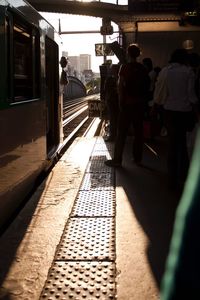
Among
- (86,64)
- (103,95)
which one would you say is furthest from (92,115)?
(86,64)

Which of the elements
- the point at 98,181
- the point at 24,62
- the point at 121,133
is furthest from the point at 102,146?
the point at 24,62

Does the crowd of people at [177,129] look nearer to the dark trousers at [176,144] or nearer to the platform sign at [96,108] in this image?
the dark trousers at [176,144]

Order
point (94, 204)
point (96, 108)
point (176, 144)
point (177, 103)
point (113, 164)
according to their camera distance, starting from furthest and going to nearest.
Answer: point (96, 108)
point (113, 164)
point (176, 144)
point (177, 103)
point (94, 204)

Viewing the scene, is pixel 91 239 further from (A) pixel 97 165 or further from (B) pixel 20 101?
(A) pixel 97 165

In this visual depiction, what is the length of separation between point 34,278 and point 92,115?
9.65 meters

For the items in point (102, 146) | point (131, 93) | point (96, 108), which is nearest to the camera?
point (131, 93)

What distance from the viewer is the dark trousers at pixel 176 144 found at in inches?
245

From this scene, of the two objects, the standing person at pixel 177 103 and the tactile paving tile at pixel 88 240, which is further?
the standing person at pixel 177 103

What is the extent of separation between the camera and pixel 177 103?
6.16m

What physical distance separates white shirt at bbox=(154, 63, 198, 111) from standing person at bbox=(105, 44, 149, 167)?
61.7 inches

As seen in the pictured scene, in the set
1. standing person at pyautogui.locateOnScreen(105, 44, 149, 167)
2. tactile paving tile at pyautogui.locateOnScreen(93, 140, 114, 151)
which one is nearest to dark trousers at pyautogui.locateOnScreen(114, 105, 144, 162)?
standing person at pyautogui.locateOnScreen(105, 44, 149, 167)

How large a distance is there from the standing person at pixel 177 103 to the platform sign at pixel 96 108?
6633mm

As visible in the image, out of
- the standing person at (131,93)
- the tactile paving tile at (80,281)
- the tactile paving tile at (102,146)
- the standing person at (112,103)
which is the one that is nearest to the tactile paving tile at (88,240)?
the tactile paving tile at (80,281)

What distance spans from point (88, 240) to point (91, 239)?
0.04m
